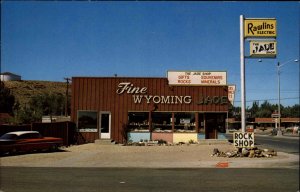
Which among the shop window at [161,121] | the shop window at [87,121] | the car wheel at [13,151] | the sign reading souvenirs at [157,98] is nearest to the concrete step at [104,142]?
the shop window at [87,121]

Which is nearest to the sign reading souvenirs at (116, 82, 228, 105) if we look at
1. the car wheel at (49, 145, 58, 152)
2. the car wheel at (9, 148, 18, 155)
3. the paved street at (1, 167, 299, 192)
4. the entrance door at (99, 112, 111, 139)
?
the entrance door at (99, 112, 111, 139)

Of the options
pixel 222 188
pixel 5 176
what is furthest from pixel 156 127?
pixel 222 188

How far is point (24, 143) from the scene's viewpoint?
2516 cm

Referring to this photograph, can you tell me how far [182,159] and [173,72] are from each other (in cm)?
1395

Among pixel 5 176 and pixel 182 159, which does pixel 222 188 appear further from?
pixel 182 159

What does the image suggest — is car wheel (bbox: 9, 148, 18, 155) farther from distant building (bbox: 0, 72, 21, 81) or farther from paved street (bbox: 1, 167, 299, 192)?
distant building (bbox: 0, 72, 21, 81)

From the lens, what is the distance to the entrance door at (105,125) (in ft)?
113

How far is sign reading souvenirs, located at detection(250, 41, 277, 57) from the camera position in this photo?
24.4 meters

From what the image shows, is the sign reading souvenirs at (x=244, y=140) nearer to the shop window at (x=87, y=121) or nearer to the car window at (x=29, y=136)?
the car window at (x=29, y=136)

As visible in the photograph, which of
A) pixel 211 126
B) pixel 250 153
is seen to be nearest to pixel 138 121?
pixel 211 126

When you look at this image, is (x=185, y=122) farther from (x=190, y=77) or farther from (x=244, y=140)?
(x=244, y=140)

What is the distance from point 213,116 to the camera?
34.9 m

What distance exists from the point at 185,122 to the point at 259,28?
1204 centimetres

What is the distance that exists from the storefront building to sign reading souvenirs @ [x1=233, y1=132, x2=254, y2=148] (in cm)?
1089
